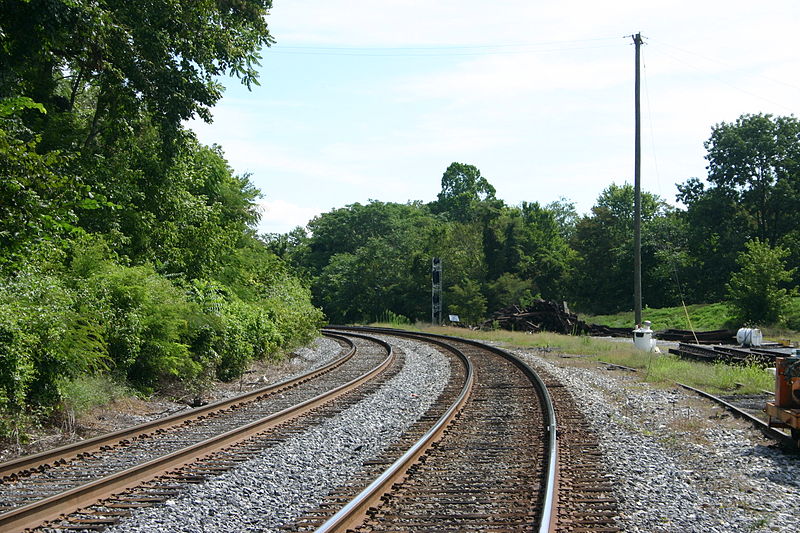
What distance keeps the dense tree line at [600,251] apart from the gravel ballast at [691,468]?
36376mm

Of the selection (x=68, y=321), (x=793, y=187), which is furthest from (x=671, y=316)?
(x=68, y=321)

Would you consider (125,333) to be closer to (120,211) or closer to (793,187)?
(120,211)

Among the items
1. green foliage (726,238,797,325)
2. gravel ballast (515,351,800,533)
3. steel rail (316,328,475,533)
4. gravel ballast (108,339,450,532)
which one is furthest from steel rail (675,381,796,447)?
green foliage (726,238,797,325)

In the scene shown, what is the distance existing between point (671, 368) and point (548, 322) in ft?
65.2

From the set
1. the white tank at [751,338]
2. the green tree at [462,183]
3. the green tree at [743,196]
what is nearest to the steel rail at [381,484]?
the white tank at [751,338]

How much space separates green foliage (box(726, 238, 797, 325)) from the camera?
3331 cm

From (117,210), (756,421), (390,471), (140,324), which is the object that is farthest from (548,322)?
(390,471)

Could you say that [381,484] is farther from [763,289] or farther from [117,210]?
[763,289]

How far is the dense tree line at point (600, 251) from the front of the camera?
5397 centimetres

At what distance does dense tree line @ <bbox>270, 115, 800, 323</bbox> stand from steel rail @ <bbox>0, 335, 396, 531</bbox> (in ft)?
135

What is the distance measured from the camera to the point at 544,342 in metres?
28.5

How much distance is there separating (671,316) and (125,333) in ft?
133

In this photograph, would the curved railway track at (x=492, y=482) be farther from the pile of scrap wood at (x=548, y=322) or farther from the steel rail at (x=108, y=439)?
the pile of scrap wood at (x=548, y=322)

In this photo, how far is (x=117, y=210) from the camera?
17.2m
